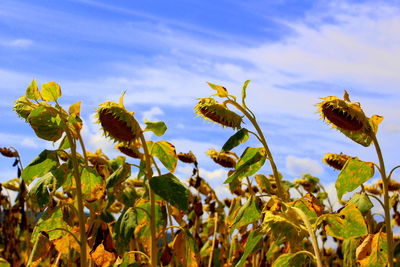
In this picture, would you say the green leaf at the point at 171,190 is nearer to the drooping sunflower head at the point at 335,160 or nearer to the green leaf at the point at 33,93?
the green leaf at the point at 33,93

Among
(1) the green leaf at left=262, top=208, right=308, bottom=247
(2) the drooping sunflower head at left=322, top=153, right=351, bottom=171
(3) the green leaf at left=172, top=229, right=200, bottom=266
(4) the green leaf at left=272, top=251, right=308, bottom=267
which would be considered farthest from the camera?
(2) the drooping sunflower head at left=322, top=153, right=351, bottom=171

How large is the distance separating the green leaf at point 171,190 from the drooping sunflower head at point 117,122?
0.19m

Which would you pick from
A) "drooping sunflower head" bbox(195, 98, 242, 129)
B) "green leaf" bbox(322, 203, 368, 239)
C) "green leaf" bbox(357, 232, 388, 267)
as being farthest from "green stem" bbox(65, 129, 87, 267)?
"green leaf" bbox(357, 232, 388, 267)

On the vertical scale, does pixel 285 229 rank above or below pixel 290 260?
above

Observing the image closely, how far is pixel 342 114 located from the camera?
2119 mm

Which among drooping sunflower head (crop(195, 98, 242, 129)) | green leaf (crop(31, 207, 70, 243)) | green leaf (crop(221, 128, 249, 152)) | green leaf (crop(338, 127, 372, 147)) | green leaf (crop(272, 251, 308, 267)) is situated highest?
drooping sunflower head (crop(195, 98, 242, 129))

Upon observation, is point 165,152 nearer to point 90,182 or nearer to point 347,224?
point 90,182

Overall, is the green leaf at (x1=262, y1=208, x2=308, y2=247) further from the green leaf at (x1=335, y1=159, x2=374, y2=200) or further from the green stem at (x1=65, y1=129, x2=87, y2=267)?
the green stem at (x1=65, y1=129, x2=87, y2=267)

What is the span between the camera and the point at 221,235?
229 inches

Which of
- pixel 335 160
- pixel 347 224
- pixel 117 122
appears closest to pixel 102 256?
pixel 117 122

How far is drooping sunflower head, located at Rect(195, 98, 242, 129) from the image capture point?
7.32ft

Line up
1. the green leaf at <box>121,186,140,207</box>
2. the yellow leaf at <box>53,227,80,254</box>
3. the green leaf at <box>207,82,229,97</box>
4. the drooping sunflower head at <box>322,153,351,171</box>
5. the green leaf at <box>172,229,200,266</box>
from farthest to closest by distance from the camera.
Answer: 1. the green leaf at <box>121,186,140,207</box>
2. the drooping sunflower head at <box>322,153,351,171</box>
3. the yellow leaf at <box>53,227,80,254</box>
4. the green leaf at <box>172,229,200,266</box>
5. the green leaf at <box>207,82,229,97</box>

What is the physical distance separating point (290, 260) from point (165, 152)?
882 mm

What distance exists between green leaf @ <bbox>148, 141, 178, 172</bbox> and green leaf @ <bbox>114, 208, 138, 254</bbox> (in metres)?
0.30
